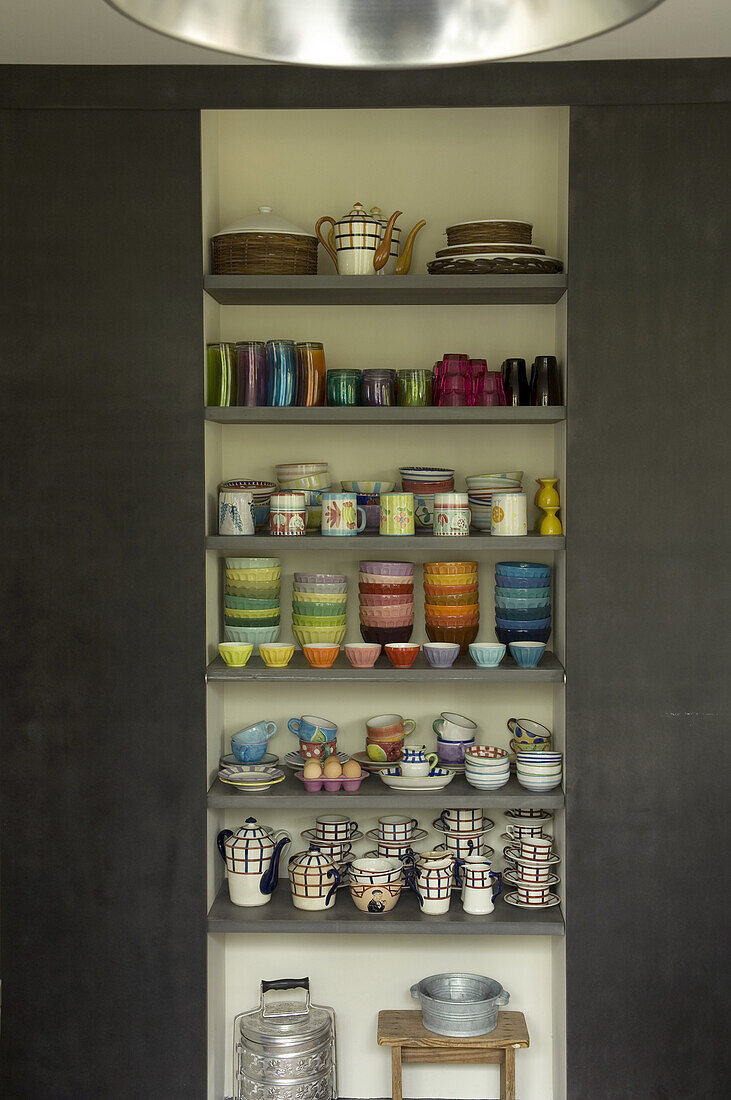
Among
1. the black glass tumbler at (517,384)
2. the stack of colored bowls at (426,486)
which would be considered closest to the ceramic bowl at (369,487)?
the stack of colored bowls at (426,486)

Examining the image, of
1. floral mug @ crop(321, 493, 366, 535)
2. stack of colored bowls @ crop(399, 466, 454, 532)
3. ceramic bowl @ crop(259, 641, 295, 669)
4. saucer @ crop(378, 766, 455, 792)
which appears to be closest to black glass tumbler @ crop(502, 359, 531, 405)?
stack of colored bowls @ crop(399, 466, 454, 532)

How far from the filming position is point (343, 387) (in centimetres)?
269

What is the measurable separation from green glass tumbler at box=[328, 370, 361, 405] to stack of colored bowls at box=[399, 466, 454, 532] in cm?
25

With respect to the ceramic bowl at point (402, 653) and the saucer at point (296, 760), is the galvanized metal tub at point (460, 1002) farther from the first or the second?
the ceramic bowl at point (402, 653)

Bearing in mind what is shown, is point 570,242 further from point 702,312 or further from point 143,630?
point 143,630

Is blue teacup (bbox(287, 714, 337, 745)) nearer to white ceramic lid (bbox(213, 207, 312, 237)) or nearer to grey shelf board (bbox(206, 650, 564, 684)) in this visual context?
grey shelf board (bbox(206, 650, 564, 684))

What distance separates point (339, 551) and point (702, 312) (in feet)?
3.63

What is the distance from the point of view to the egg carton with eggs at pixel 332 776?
8.79 feet

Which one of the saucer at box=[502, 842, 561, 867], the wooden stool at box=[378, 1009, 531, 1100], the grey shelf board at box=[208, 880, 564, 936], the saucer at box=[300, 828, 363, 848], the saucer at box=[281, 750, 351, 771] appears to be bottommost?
the wooden stool at box=[378, 1009, 531, 1100]

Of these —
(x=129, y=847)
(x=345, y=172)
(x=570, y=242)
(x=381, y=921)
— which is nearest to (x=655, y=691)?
(x=381, y=921)

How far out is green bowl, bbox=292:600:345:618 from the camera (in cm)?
274

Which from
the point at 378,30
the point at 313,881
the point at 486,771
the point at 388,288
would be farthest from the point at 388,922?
the point at 378,30

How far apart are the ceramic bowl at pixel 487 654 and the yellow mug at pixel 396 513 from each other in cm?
33

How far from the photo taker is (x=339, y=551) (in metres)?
2.92
